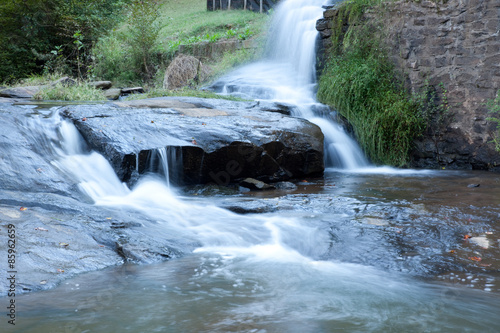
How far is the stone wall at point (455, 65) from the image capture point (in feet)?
22.1

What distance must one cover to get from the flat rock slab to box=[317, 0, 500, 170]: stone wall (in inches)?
85.7

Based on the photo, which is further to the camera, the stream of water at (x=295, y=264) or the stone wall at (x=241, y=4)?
the stone wall at (x=241, y=4)

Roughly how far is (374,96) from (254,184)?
10.9 ft

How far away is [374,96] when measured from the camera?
794 cm

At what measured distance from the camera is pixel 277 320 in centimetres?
240

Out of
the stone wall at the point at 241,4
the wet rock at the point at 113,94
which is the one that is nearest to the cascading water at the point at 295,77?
the wet rock at the point at 113,94

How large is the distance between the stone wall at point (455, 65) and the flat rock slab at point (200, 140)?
2.18 metres

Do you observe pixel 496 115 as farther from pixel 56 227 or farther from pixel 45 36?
pixel 45 36

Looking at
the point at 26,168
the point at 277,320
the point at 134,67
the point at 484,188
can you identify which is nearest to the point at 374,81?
the point at 484,188

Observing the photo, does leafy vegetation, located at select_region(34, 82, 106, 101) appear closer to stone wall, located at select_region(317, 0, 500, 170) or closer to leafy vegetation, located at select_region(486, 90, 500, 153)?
stone wall, located at select_region(317, 0, 500, 170)

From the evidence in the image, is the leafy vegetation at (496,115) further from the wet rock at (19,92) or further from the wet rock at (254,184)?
the wet rock at (19,92)

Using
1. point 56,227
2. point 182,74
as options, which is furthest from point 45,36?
point 56,227

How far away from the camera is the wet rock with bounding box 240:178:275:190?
579 centimetres

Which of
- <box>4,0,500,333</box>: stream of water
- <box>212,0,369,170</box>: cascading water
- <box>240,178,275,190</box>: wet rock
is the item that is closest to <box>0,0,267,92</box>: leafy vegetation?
<box>212,0,369,170</box>: cascading water
